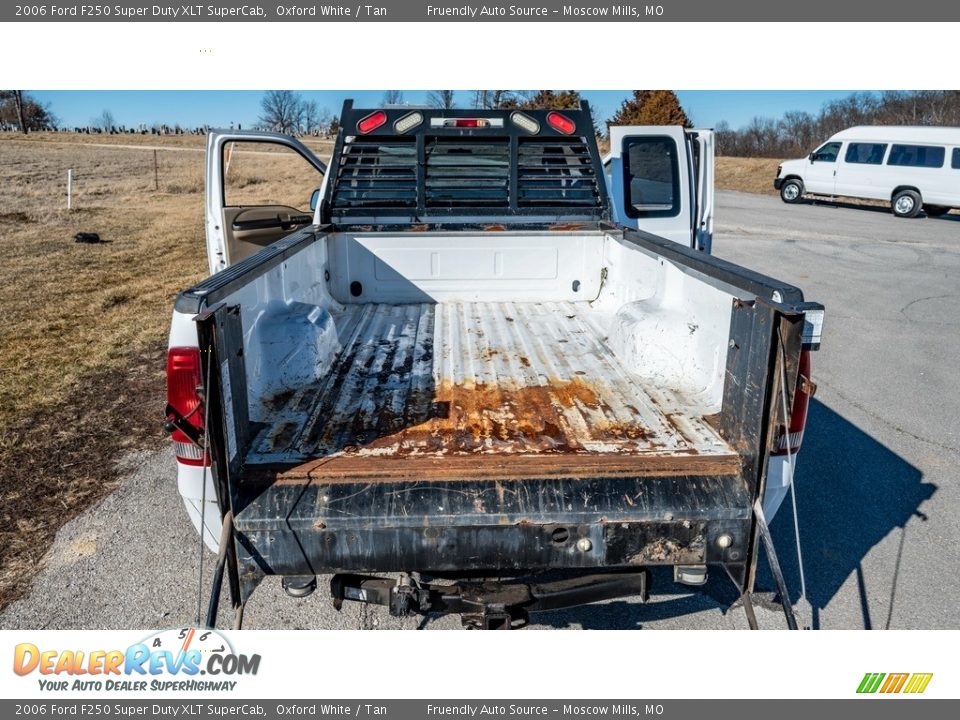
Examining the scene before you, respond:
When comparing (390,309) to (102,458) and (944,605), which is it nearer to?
(102,458)

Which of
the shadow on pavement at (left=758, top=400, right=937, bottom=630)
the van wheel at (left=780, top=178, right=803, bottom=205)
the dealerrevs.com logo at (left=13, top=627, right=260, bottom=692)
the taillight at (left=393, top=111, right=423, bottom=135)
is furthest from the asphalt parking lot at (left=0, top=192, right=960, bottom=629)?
the van wheel at (left=780, top=178, right=803, bottom=205)

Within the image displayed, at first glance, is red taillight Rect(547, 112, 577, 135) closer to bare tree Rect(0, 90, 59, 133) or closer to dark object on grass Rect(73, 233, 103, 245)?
dark object on grass Rect(73, 233, 103, 245)

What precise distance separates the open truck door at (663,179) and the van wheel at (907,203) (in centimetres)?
1676

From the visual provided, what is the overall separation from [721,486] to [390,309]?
296cm

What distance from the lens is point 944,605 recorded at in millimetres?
3363

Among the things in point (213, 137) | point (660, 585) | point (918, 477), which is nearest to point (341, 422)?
point (660, 585)

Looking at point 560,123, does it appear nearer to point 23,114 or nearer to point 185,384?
point 185,384

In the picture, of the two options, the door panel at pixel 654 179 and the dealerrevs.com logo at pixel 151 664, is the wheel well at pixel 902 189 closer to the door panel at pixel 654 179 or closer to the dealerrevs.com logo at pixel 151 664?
the door panel at pixel 654 179

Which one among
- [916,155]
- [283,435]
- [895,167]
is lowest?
[283,435]

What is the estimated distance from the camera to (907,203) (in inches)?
798

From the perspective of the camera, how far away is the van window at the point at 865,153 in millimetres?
20562

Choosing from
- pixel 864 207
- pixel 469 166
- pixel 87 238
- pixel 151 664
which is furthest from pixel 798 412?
pixel 864 207

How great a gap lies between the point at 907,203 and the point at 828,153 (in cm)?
302

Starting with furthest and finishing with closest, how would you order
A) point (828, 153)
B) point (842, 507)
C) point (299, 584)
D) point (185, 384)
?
point (828, 153), point (842, 507), point (299, 584), point (185, 384)
